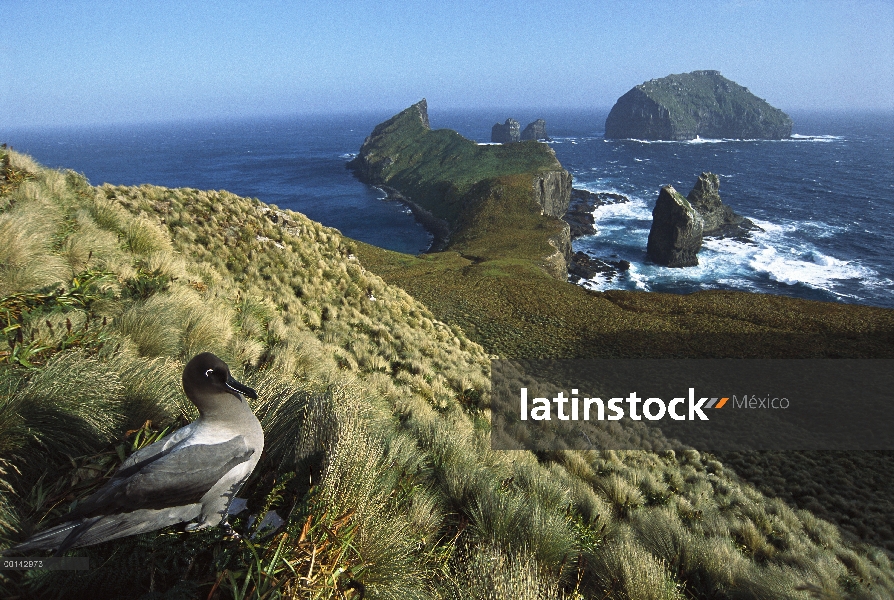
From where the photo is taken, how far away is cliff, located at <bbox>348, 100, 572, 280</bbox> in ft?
200

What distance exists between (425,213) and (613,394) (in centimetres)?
7704

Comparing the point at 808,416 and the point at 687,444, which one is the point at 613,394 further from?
the point at 808,416

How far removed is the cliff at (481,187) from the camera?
200ft

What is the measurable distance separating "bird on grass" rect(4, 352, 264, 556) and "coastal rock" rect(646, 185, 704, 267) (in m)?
68.4

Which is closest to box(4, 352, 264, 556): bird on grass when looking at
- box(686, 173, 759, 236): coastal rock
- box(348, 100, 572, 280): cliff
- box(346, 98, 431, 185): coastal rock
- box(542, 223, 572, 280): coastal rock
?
box(542, 223, 572, 280): coastal rock

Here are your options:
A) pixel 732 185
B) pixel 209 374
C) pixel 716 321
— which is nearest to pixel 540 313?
pixel 716 321

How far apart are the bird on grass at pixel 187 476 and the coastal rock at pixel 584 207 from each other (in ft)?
254

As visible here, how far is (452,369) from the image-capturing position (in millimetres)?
13969

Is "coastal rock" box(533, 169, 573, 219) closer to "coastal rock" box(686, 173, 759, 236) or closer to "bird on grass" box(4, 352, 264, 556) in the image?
"coastal rock" box(686, 173, 759, 236)

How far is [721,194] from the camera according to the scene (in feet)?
323


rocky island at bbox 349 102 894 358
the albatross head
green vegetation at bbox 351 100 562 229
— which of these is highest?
green vegetation at bbox 351 100 562 229

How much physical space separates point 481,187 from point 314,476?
85528 millimetres

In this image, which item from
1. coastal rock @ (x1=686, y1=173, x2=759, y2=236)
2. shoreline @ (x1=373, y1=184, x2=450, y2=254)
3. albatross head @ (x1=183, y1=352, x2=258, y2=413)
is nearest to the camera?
albatross head @ (x1=183, y1=352, x2=258, y2=413)

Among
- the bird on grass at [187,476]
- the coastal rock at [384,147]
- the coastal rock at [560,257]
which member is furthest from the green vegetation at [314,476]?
the coastal rock at [384,147]
